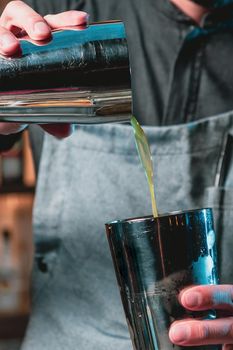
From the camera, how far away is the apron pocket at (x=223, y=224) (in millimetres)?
1205

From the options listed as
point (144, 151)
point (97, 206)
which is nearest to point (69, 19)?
point (144, 151)

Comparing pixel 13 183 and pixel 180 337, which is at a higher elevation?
pixel 180 337

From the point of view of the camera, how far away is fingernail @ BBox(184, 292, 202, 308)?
77 cm

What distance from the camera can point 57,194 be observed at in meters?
1.33

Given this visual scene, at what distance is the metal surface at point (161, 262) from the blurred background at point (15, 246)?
1.52m

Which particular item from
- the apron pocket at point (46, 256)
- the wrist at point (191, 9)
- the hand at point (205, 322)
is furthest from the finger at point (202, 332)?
the wrist at point (191, 9)

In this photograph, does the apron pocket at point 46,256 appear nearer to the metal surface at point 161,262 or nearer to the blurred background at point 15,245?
the metal surface at point 161,262

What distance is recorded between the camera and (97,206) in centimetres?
130

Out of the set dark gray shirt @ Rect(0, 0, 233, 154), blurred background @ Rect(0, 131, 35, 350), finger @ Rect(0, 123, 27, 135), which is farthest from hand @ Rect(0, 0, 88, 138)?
blurred background @ Rect(0, 131, 35, 350)

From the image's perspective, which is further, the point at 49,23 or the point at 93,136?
the point at 93,136

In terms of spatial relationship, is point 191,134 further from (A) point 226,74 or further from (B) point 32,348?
(B) point 32,348

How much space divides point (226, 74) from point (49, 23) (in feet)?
1.52

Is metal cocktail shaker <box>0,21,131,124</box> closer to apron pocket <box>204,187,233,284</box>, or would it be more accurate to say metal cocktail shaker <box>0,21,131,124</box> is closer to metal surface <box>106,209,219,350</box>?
metal surface <box>106,209,219,350</box>

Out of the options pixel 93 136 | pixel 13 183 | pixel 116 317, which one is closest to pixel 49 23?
pixel 93 136
